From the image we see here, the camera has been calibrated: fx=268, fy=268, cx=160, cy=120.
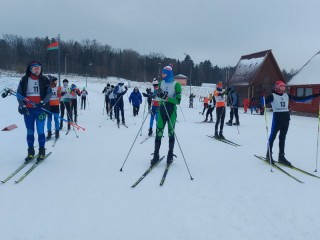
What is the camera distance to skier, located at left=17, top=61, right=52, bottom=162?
19.8ft

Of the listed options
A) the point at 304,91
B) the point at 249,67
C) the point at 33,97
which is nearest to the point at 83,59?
the point at 249,67

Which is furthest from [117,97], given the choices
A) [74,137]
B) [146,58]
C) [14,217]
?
[146,58]

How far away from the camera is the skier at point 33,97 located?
603 cm

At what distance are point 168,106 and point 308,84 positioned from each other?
75.1 ft

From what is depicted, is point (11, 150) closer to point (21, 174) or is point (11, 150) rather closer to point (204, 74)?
point (21, 174)

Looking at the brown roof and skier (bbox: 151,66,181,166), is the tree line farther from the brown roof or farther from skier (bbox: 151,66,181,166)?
skier (bbox: 151,66,181,166)

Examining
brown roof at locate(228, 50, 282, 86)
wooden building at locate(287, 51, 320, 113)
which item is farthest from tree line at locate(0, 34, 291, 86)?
wooden building at locate(287, 51, 320, 113)

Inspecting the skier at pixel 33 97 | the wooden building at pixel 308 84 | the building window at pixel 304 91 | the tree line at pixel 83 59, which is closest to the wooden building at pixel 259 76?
the wooden building at pixel 308 84

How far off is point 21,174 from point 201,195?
11.5 ft

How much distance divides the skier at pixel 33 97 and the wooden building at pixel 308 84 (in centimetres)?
A: 2439

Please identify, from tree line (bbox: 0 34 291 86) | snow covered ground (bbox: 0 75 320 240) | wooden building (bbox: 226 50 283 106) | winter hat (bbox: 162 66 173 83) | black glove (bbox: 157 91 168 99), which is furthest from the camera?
tree line (bbox: 0 34 291 86)

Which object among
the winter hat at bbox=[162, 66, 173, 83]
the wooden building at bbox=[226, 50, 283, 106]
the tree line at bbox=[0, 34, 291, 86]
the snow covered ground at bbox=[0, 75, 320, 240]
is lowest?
the snow covered ground at bbox=[0, 75, 320, 240]

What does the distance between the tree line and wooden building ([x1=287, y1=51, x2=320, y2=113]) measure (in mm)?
47458

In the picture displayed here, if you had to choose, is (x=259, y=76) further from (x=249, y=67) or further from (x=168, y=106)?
Answer: (x=168, y=106)
